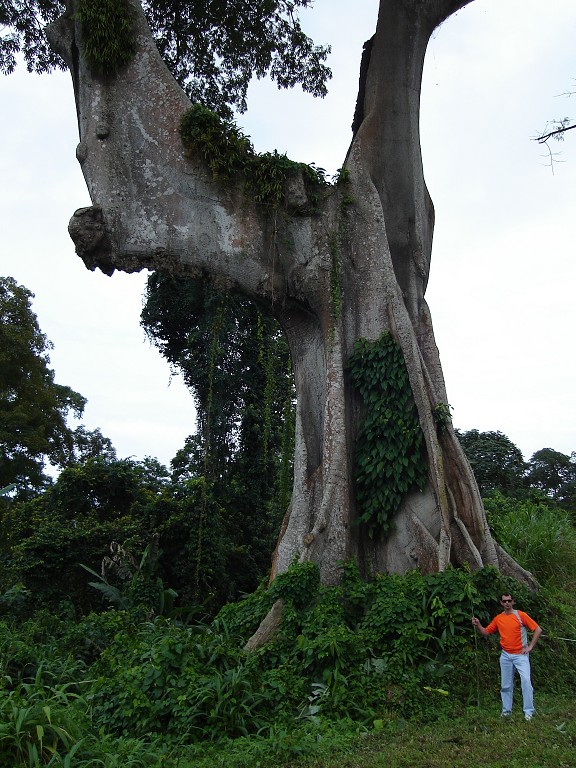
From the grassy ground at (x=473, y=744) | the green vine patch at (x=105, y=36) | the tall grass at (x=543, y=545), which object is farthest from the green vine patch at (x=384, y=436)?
the green vine patch at (x=105, y=36)

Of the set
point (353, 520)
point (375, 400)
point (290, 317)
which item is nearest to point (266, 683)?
point (353, 520)

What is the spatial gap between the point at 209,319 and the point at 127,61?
6.50m

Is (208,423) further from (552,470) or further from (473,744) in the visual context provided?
(552,470)

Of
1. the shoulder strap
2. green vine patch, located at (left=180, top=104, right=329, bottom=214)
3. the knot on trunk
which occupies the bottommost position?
the shoulder strap

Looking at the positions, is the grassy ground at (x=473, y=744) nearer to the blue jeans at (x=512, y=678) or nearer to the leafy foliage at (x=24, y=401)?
the blue jeans at (x=512, y=678)

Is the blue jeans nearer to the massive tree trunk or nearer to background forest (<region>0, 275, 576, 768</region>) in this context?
background forest (<region>0, 275, 576, 768</region>)

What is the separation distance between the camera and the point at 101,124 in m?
9.26

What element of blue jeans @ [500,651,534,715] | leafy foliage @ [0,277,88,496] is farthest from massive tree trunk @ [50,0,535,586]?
leafy foliage @ [0,277,88,496]

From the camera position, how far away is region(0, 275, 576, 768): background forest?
227 inches

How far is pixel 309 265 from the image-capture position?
9.37 m

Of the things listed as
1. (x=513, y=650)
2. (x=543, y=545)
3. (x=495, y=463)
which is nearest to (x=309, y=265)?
(x=513, y=650)

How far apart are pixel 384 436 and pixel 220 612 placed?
2931 mm

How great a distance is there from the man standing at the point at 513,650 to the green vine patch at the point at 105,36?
7942 millimetres

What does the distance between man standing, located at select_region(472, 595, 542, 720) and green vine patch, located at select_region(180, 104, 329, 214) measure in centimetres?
554
